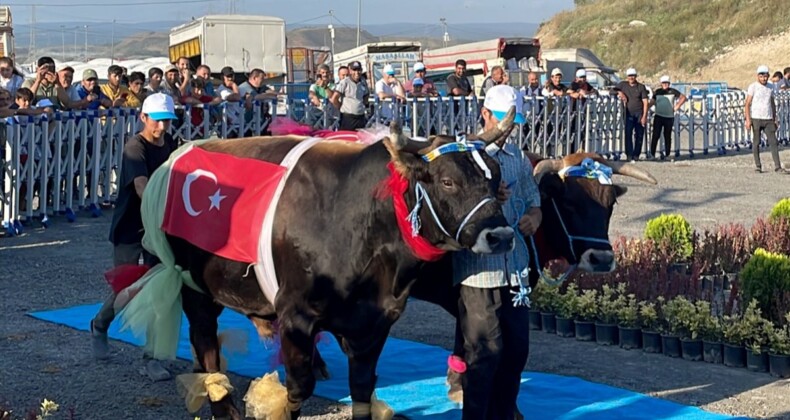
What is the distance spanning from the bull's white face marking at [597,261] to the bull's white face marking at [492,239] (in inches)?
40.6

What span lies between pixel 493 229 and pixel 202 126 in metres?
12.0

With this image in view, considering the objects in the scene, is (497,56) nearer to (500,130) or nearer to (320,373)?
(320,373)

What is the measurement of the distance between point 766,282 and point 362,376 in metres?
3.98

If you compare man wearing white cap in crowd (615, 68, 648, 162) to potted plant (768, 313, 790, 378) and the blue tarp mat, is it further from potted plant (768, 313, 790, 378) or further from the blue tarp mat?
the blue tarp mat

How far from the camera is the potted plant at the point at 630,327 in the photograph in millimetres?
8500

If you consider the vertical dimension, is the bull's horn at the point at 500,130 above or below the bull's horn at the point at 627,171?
above

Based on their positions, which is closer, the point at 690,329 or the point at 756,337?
the point at 756,337

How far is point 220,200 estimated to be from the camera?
6289 millimetres

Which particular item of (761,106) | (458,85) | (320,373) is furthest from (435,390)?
(458,85)

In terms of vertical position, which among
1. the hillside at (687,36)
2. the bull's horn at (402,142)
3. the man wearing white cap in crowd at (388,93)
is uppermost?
the hillside at (687,36)

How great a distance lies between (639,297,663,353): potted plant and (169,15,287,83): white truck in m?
27.7

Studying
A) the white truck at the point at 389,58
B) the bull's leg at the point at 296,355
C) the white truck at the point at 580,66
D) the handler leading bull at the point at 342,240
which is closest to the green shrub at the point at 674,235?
the handler leading bull at the point at 342,240

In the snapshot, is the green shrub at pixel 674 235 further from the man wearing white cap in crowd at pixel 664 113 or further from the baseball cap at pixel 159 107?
the man wearing white cap in crowd at pixel 664 113

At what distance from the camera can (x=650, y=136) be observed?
993 inches
